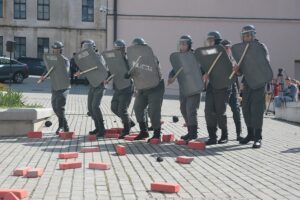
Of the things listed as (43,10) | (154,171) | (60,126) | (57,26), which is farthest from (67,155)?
(43,10)

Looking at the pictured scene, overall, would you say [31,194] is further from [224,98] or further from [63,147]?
[224,98]

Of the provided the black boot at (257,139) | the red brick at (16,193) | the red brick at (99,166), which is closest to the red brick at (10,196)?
the red brick at (16,193)

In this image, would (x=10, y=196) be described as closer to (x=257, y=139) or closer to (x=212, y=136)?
(x=212, y=136)

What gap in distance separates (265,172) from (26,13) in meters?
51.2

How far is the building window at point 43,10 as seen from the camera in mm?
55688

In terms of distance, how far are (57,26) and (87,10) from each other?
3.64 meters

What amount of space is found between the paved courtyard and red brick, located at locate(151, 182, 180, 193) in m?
0.09

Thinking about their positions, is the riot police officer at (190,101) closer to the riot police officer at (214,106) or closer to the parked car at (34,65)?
the riot police officer at (214,106)

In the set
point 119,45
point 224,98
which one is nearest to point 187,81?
point 224,98

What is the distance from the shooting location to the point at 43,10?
55938 mm

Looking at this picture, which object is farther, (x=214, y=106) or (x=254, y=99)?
(x=214, y=106)

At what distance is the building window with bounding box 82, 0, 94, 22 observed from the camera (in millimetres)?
56438

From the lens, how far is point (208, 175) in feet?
23.2

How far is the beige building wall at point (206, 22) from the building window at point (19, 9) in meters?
28.9
